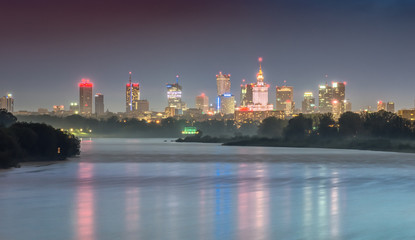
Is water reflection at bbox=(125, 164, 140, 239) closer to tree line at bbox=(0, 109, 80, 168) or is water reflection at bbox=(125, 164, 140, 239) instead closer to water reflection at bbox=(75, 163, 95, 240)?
water reflection at bbox=(75, 163, 95, 240)

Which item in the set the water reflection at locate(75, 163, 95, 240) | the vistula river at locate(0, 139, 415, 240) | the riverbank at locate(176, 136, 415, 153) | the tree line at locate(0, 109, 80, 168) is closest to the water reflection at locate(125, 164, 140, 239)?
the vistula river at locate(0, 139, 415, 240)

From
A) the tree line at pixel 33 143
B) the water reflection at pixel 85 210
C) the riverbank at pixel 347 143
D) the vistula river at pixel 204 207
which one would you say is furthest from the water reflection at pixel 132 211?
the riverbank at pixel 347 143

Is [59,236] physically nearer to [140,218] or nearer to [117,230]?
[117,230]

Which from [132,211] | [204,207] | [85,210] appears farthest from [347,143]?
[85,210]

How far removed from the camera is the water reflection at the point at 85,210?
87.6 feet

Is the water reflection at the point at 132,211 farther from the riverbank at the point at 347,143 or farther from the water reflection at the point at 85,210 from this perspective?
the riverbank at the point at 347,143

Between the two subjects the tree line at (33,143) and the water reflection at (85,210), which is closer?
the water reflection at (85,210)

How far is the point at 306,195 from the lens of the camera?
42.7m

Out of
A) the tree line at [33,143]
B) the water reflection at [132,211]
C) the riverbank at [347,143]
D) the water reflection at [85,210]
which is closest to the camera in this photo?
the water reflection at [85,210]

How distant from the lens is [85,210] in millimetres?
34375

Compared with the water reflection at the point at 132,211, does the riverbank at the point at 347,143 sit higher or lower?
higher

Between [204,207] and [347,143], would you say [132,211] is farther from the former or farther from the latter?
[347,143]

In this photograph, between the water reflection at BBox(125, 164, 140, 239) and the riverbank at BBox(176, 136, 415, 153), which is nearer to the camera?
the water reflection at BBox(125, 164, 140, 239)

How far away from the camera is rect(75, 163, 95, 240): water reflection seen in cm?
2669
